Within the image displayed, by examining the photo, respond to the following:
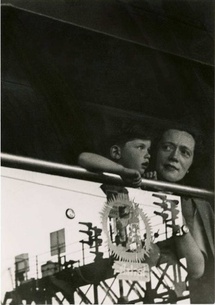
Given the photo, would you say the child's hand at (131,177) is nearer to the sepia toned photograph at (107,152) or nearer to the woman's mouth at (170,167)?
the sepia toned photograph at (107,152)

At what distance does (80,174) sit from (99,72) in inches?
13.7

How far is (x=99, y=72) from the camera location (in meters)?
2.32

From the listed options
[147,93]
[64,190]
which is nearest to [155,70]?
[147,93]

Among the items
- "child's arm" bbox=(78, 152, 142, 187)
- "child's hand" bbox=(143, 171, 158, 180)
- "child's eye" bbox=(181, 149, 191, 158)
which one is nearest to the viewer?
"child's arm" bbox=(78, 152, 142, 187)

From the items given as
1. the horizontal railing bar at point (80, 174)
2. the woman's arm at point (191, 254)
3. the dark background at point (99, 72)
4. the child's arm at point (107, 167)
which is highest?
the dark background at point (99, 72)

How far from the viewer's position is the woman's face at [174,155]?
7.89 ft

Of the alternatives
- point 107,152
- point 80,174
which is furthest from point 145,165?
point 80,174

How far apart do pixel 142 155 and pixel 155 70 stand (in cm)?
31

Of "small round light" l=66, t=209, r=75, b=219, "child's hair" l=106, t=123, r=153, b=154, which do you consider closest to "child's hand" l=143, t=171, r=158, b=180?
"child's hair" l=106, t=123, r=153, b=154

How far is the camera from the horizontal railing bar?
204cm

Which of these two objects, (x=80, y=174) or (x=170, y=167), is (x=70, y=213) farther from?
(x=170, y=167)

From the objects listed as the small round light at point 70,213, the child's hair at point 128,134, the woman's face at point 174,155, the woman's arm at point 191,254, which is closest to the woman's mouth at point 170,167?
the woman's face at point 174,155

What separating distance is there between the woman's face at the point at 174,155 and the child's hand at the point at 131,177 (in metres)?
0.11

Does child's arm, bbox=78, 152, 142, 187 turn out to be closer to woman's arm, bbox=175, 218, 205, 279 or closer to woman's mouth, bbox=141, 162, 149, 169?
woman's mouth, bbox=141, 162, 149, 169
